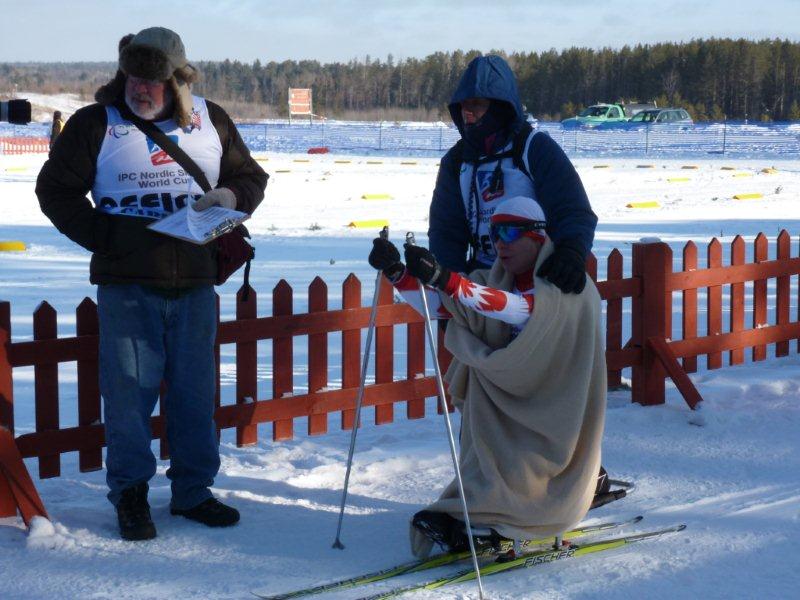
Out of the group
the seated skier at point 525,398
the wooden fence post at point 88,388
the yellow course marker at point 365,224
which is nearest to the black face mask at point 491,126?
the seated skier at point 525,398

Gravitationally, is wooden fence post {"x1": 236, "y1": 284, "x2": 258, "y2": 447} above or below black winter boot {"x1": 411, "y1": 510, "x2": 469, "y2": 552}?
above

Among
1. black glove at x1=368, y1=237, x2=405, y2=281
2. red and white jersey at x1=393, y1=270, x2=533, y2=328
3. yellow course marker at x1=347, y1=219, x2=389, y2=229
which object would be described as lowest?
yellow course marker at x1=347, y1=219, x2=389, y2=229

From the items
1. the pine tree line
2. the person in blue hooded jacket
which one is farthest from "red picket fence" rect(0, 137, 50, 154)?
the pine tree line

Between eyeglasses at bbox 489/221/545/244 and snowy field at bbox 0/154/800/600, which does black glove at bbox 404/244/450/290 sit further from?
snowy field at bbox 0/154/800/600

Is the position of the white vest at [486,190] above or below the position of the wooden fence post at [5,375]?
above

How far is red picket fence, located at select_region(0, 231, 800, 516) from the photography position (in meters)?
4.96

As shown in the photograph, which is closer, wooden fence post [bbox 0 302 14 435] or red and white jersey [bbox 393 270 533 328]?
red and white jersey [bbox 393 270 533 328]

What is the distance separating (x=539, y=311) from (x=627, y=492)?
118 cm

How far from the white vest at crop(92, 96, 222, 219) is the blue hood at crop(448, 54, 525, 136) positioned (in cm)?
106

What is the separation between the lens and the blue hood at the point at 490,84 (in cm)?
416

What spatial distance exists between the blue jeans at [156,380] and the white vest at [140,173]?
0.32 metres

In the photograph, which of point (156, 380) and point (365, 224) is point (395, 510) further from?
point (365, 224)

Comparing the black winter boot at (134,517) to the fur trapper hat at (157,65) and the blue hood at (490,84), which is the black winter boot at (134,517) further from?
the blue hood at (490,84)

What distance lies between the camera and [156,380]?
434cm
